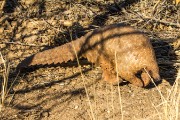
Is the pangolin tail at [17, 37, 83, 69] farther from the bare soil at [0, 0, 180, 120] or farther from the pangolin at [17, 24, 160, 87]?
the bare soil at [0, 0, 180, 120]

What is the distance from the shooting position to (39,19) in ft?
15.4

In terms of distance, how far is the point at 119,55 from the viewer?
3465 millimetres

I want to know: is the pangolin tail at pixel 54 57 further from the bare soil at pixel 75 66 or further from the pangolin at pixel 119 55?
the bare soil at pixel 75 66

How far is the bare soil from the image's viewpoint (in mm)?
3295

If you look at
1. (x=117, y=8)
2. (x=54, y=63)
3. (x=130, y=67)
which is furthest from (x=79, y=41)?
(x=117, y=8)

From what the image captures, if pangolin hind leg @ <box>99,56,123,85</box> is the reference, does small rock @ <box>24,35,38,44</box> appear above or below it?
above

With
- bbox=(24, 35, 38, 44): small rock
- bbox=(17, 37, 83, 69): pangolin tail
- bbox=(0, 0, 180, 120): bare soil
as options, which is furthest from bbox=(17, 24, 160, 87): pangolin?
bbox=(24, 35, 38, 44): small rock

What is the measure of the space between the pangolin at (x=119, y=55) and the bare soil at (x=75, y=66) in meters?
0.15

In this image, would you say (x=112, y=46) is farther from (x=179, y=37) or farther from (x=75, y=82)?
(x=179, y=37)

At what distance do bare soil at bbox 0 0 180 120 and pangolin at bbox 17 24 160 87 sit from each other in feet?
0.51

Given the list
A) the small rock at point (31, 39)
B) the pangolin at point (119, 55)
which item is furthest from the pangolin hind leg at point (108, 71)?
the small rock at point (31, 39)

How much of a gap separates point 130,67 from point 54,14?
1685 millimetres

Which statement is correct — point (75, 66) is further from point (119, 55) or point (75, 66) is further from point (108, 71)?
point (119, 55)

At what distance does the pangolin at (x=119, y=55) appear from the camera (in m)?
3.46
